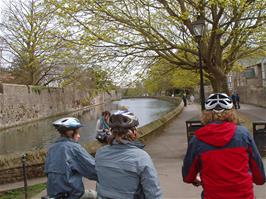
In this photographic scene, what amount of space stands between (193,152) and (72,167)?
1.22m

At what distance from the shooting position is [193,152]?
11.7 ft

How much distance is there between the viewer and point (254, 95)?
142 feet

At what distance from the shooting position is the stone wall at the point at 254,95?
126ft

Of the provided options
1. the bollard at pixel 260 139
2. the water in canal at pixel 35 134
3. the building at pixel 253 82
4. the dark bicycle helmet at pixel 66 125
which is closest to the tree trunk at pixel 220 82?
the water in canal at pixel 35 134

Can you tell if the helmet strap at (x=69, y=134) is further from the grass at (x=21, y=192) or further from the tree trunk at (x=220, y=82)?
the tree trunk at (x=220, y=82)

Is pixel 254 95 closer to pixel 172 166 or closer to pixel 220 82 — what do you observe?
pixel 220 82

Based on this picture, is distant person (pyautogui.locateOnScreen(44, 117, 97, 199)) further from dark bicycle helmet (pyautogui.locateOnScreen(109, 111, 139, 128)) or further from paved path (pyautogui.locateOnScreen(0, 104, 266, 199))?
paved path (pyautogui.locateOnScreen(0, 104, 266, 199))

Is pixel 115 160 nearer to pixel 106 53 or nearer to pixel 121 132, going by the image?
pixel 121 132

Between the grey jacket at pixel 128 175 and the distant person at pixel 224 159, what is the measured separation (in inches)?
17.4

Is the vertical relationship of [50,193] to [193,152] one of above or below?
below

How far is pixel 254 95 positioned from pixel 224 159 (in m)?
41.4

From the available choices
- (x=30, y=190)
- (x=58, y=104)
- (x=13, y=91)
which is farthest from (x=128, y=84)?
(x=58, y=104)

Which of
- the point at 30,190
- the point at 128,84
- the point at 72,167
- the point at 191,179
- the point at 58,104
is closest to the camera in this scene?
the point at 191,179

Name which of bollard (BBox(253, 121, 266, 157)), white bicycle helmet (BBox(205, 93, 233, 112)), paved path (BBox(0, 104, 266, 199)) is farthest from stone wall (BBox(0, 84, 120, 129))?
white bicycle helmet (BBox(205, 93, 233, 112))
